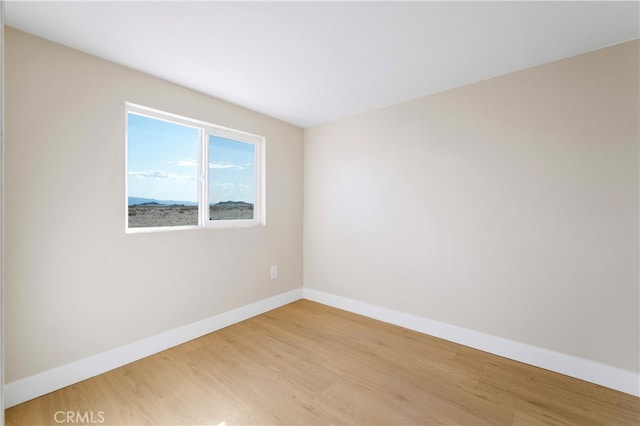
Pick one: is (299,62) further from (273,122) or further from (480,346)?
(480,346)

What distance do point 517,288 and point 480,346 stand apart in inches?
23.2

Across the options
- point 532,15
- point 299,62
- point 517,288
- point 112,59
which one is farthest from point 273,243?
point 532,15

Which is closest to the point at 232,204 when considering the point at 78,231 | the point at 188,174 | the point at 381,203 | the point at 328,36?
the point at 188,174

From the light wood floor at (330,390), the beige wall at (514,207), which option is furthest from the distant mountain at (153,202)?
the beige wall at (514,207)

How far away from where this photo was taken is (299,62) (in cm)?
204

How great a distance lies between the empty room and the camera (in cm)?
164

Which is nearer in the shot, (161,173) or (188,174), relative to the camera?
(161,173)

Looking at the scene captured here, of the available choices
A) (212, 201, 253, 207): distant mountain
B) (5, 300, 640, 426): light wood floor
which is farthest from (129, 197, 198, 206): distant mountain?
(5, 300, 640, 426): light wood floor

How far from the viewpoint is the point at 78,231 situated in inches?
74.2

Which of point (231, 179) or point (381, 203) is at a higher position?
point (231, 179)

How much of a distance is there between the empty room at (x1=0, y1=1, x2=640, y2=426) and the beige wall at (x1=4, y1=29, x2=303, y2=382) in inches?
0.5
